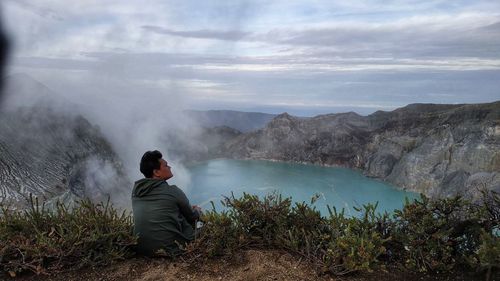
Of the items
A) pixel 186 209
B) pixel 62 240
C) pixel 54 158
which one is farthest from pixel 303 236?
pixel 54 158

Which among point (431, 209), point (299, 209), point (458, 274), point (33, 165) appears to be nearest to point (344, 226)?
point (299, 209)

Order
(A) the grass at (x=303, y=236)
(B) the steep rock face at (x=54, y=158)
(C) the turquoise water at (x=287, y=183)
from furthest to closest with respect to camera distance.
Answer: (C) the turquoise water at (x=287, y=183)
(B) the steep rock face at (x=54, y=158)
(A) the grass at (x=303, y=236)

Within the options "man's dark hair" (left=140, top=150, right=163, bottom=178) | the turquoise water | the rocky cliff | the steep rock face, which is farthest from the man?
the turquoise water

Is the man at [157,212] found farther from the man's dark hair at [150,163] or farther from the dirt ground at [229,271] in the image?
the dirt ground at [229,271]

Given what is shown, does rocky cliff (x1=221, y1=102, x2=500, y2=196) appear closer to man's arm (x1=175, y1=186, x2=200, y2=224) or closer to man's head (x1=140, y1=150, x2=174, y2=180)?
man's arm (x1=175, y1=186, x2=200, y2=224)

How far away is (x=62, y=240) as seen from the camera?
6.07 m

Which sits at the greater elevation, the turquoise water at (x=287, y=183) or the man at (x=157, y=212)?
the man at (x=157, y=212)

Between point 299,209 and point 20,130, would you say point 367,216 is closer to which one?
point 299,209

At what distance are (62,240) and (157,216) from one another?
1.42 m

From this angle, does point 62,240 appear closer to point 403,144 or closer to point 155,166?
point 155,166

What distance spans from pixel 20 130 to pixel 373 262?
73535 mm

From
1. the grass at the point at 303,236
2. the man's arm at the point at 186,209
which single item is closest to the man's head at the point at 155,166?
the man's arm at the point at 186,209

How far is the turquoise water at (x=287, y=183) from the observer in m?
80.0

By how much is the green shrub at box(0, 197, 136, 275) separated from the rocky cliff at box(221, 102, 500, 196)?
1926 inches
